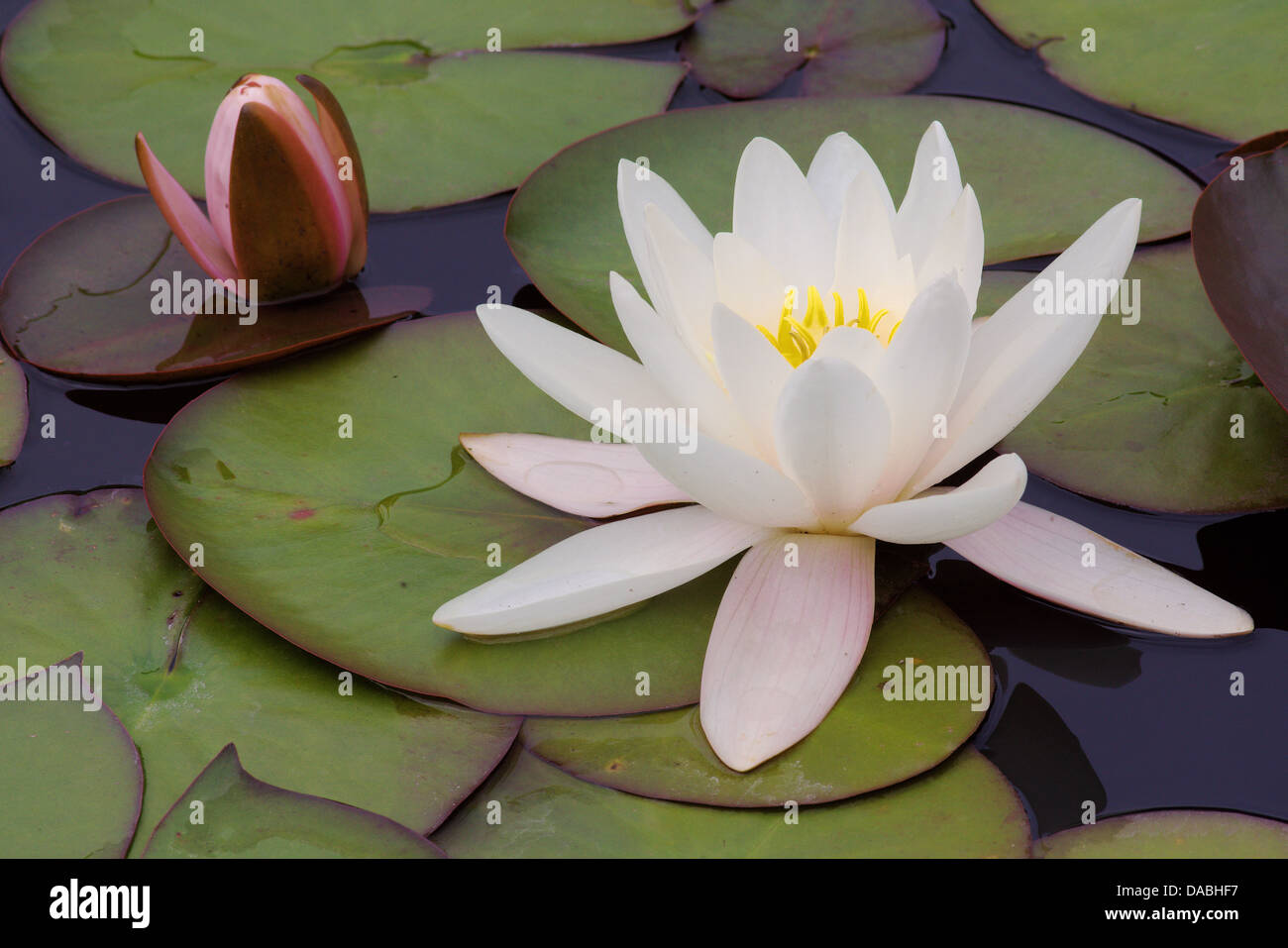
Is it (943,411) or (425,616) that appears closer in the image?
(943,411)

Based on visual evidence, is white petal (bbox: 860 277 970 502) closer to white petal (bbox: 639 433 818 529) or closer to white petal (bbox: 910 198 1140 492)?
white petal (bbox: 910 198 1140 492)

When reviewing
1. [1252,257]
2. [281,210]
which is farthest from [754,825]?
[281,210]

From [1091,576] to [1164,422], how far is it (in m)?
0.46

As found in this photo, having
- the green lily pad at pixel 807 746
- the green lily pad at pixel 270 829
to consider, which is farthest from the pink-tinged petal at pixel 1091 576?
the green lily pad at pixel 270 829

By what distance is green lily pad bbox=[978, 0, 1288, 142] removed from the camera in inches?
100

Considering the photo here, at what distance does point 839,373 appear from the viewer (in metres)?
1.42

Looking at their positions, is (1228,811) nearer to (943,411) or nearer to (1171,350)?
(943,411)

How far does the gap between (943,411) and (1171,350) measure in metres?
0.74

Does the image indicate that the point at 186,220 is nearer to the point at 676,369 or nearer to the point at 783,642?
the point at 676,369

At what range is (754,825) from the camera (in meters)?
1.52

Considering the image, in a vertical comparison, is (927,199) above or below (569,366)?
above

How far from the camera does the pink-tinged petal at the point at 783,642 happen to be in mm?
1560

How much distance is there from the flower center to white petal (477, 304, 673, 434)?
0.21 m

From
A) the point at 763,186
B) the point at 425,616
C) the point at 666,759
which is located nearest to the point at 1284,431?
the point at 763,186
